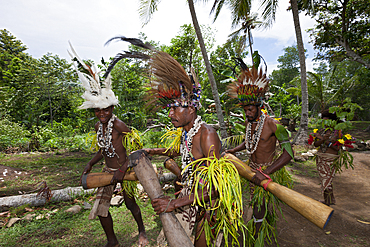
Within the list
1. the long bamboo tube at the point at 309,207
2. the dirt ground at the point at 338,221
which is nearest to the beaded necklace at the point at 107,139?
the long bamboo tube at the point at 309,207

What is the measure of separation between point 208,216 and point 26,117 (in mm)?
17082

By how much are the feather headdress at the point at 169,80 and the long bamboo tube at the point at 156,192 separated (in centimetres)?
67

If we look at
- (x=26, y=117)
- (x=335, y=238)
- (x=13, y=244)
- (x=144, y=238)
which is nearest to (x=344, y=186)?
(x=335, y=238)

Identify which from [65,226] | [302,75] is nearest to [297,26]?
[302,75]

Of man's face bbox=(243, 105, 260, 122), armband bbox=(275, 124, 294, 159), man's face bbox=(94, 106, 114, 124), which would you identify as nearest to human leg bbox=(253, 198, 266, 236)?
armband bbox=(275, 124, 294, 159)

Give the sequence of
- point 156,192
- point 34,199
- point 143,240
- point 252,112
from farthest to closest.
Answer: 1. point 34,199
2. point 143,240
3. point 252,112
4. point 156,192

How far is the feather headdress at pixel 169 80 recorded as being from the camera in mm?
1843

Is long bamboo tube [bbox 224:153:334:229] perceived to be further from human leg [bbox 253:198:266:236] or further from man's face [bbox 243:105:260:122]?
man's face [bbox 243:105:260:122]

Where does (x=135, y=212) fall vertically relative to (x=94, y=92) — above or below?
below

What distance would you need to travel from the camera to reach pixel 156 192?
1594 mm

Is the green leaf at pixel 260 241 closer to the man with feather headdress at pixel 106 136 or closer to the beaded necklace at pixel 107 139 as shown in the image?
the man with feather headdress at pixel 106 136

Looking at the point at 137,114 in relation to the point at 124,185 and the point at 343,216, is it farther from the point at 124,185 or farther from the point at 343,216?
the point at 343,216

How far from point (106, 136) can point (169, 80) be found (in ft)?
4.75

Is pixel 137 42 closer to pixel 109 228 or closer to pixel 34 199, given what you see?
pixel 109 228
